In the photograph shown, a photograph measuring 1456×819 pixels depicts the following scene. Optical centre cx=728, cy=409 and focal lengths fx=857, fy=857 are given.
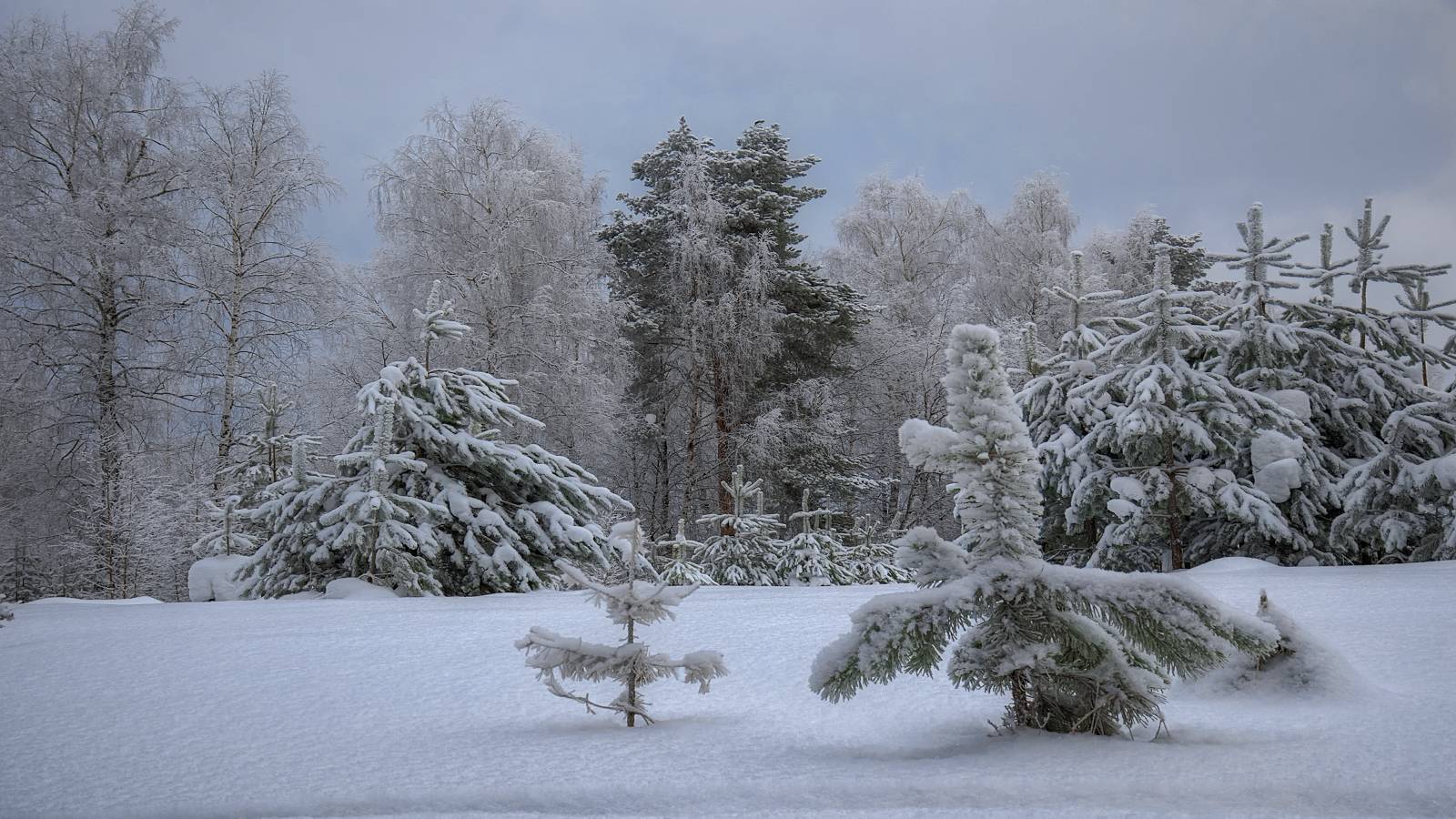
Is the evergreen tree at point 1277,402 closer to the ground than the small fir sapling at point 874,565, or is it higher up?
higher up

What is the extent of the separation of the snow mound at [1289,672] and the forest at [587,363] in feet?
2.81

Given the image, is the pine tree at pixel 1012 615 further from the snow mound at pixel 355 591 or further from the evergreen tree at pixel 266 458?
the evergreen tree at pixel 266 458

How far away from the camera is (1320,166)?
9.60 meters

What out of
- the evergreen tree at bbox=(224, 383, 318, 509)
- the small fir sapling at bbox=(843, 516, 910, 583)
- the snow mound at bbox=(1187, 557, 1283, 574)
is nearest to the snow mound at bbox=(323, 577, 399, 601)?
the evergreen tree at bbox=(224, 383, 318, 509)

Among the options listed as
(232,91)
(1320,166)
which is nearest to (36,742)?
(1320,166)

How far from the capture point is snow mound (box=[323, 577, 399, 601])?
18.1ft

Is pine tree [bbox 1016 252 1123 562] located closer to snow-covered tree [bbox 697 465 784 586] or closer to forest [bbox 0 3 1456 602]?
forest [bbox 0 3 1456 602]

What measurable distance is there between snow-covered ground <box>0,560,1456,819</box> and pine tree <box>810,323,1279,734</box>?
4.8 inches

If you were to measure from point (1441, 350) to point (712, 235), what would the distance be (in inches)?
525

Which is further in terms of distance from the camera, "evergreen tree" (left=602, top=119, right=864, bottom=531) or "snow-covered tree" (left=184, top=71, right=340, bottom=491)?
"evergreen tree" (left=602, top=119, right=864, bottom=531)

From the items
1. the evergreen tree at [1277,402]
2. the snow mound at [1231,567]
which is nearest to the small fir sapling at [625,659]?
the snow mound at [1231,567]

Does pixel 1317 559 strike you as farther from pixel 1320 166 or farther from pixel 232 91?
pixel 232 91

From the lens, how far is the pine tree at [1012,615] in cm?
185

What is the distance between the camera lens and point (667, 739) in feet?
6.69
